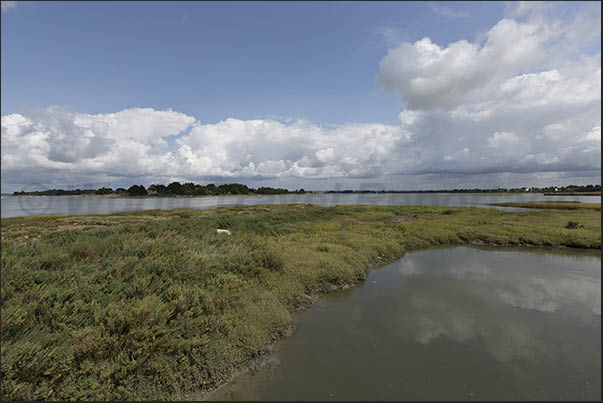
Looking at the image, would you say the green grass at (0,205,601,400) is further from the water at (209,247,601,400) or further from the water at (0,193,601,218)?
the water at (0,193,601,218)

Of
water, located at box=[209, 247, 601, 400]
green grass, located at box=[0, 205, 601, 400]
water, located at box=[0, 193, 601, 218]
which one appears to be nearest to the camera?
green grass, located at box=[0, 205, 601, 400]

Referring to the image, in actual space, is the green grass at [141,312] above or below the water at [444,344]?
above

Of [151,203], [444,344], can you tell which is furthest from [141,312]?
[151,203]

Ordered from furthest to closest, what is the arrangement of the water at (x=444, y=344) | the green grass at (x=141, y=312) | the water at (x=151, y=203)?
the water at (x=151, y=203)
the water at (x=444, y=344)
the green grass at (x=141, y=312)

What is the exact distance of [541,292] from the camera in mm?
11484

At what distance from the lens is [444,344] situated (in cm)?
745

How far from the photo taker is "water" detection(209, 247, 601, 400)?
5805 millimetres

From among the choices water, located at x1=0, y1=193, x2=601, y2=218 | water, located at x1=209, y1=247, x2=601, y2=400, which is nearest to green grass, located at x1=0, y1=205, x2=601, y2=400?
water, located at x1=209, y1=247, x2=601, y2=400

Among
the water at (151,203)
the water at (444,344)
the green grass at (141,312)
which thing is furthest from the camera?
the water at (151,203)

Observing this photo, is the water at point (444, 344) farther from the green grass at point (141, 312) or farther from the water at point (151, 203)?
the water at point (151, 203)

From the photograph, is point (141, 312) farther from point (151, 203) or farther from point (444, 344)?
point (151, 203)

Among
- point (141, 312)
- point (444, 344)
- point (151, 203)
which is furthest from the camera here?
point (151, 203)

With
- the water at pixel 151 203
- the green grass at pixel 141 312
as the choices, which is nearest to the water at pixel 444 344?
the green grass at pixel 141 312

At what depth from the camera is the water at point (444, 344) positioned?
5805mm
